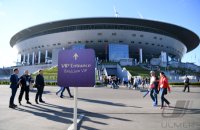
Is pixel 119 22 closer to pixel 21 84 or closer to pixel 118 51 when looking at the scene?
pixel 118 51

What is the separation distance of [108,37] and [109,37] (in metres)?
0.32

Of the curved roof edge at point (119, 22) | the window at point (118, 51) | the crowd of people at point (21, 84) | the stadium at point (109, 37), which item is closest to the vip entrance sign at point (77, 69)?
the crowd of people at point (21, 84)

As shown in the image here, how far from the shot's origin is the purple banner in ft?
15.8

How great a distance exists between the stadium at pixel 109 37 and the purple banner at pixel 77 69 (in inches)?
2303

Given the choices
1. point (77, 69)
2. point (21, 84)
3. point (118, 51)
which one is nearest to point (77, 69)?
point (77, 69)

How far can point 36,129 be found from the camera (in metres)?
5.42

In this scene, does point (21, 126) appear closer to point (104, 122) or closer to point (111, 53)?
point (104, 122)

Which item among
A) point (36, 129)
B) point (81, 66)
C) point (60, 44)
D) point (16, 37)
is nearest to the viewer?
point (81, 66)

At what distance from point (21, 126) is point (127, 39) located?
217ft

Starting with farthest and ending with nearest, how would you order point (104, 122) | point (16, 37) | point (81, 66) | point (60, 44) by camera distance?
point (16, 37), point (60, 44), point (104, 122), point (81, 66)

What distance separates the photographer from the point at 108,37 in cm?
6925

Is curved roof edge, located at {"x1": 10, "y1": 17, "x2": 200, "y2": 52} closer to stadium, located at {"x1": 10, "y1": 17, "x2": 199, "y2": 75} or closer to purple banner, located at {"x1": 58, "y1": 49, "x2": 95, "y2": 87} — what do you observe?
stadium, located at {"x1": 10, "y1": 17, "x2": 199, "y2": 75}

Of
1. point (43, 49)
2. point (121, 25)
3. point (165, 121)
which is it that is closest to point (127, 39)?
point (121, 25)

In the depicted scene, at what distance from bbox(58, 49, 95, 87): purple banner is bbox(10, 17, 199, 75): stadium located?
192ft
